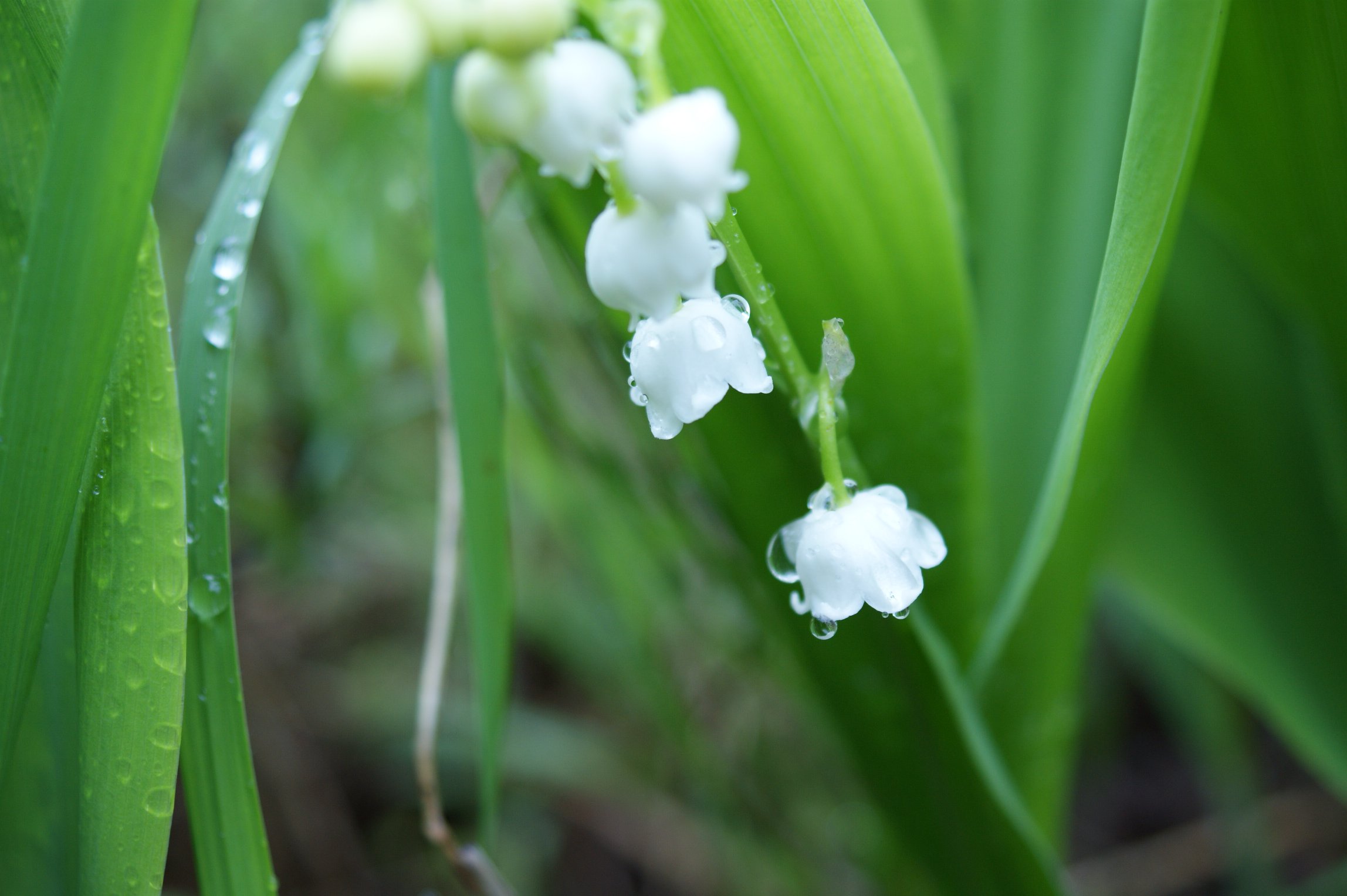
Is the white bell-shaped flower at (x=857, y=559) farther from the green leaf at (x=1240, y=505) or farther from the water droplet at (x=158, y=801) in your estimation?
the green leaf at (x=1240, y=505)

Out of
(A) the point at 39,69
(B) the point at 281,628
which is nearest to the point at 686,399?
(A) the point at 39,69

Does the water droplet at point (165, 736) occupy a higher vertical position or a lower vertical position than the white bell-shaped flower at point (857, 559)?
higher

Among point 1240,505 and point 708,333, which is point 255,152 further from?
point 1240,505

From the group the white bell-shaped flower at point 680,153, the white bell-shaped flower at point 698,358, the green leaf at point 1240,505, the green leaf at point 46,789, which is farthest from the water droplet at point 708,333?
the green leaf at point 1240,505

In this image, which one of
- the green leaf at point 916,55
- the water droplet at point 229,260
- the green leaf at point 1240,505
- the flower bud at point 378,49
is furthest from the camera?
the green leaf at point 1240,505

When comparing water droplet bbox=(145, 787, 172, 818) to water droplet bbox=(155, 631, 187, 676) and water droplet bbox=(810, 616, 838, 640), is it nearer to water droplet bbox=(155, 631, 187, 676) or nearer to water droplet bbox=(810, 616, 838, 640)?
water droplet bbox=(155, 631, 187, 676)

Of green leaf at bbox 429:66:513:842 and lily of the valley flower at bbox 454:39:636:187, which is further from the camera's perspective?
green leaf at bbox 429:66:513:842

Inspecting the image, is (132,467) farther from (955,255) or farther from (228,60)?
(228,60)

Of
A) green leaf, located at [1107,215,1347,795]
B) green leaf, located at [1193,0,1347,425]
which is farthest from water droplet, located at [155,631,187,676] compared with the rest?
green leaf, located at [1107,215,1347,795]
